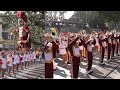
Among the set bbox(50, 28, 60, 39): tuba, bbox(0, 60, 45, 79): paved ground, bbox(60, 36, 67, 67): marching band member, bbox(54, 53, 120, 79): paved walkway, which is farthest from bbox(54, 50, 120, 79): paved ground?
bbox(50, 28, 60, 39): tuba

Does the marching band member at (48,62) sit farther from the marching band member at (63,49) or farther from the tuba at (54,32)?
the marching band member at (63,49)

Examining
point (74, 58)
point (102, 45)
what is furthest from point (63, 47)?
point (74, 58)

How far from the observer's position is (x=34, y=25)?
8.00m

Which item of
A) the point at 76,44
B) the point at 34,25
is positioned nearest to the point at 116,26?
the point at 76,44

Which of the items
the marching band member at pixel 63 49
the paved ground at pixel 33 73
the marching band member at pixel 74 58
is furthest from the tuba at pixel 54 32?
the marching band member at pixel 63 49

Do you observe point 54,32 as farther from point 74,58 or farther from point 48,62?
point 74,58

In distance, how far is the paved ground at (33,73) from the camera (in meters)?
7.50

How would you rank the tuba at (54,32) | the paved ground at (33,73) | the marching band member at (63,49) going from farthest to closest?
the marching band member at (63,49) < the tuba at (54,32) < the paved ground at (33,73)

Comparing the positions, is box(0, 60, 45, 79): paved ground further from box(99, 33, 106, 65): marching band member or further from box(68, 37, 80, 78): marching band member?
box(99, 33, 106, 65): marching band member

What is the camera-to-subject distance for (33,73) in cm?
791

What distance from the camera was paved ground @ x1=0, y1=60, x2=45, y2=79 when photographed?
7.50m
